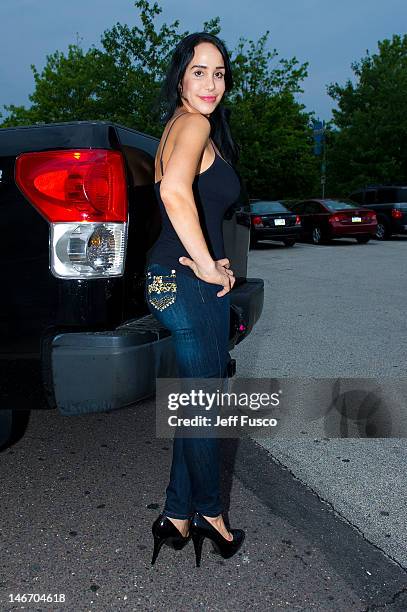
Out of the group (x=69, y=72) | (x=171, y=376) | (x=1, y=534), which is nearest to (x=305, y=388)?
(x=171, y=376)

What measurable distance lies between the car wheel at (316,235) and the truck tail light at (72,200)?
17.0 metres

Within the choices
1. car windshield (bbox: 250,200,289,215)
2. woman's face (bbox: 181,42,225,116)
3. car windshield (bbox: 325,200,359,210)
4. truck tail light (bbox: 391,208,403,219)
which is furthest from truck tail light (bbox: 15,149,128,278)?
truck tail light (bbox: 391,208,403,219)

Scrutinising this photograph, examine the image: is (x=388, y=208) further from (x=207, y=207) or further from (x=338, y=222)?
(x=207, y=207)

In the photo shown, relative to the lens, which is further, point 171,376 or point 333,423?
point 333,423

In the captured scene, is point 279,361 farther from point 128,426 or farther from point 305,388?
point 128,426

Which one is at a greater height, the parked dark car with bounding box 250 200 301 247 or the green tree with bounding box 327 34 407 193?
the green tree with bounding box 327 34 407 193

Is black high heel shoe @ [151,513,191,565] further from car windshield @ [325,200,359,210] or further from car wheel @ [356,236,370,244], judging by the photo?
car wheel @ [356,236,370,244]

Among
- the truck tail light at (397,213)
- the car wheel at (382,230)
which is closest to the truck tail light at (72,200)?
the truck tail light at (397,213)

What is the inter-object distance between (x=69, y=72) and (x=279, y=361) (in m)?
36.8

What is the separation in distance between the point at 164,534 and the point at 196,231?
3.84 ft

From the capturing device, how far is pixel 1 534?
2.63 metres

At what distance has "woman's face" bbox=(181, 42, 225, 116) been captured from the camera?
222cm

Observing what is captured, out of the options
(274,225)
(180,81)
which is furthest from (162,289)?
(274,225)

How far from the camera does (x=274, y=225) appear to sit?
17719 mm
